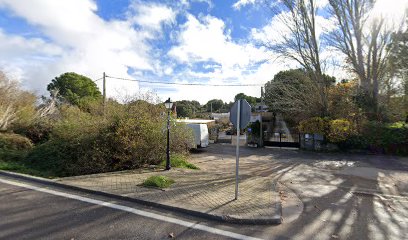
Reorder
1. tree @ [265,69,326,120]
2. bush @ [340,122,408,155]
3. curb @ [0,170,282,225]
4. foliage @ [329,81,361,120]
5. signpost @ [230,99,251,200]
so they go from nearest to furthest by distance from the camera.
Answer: curb @ [0,170,282,225], signpost @ [230,99,251,200], bush @ [340,122,408,155], foliage @ [329,81,361,120], tree @ [265,69,326,120]

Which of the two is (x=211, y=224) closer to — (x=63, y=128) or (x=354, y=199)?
(x=354, y=199)

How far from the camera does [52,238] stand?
13.9 feet

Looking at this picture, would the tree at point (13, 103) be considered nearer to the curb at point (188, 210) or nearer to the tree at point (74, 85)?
the curb at point (188, 210)

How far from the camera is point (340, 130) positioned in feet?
55.6

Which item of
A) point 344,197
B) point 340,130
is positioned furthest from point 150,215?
point 340,130

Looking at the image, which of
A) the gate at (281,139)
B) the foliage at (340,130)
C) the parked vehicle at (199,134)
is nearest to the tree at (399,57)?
the foliage at (340,130)

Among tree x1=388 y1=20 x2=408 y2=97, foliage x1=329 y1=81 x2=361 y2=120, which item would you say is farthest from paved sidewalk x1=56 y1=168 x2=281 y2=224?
tree x1=388 y1=20 x2=408 y2=97

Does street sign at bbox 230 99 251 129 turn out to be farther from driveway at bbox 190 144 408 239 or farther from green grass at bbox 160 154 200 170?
green grass at bbox 160 154 200 170

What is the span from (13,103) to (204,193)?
52.9 feet

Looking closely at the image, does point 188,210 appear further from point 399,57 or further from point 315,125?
point 399,57

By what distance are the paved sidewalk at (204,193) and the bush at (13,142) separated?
7015mm

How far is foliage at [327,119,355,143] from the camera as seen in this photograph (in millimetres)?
16875

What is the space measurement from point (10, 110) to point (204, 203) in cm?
1503

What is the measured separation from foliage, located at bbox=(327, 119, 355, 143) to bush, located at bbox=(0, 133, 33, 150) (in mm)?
17241
